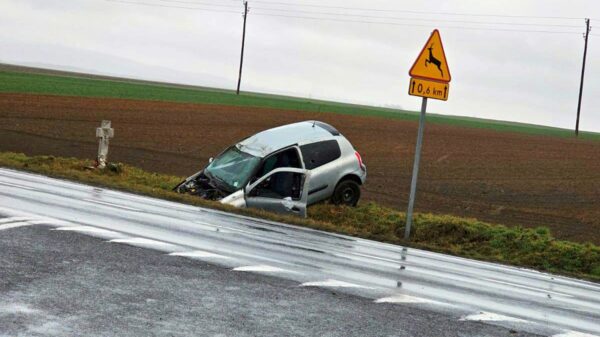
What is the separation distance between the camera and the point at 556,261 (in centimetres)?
1574

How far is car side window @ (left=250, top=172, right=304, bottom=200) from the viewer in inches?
714

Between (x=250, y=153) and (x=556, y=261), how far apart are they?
6.52m

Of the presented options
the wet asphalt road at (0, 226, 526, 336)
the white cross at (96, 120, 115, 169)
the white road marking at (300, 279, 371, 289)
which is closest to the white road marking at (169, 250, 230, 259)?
the wet asphalt road at (0, 226, 526, 336)

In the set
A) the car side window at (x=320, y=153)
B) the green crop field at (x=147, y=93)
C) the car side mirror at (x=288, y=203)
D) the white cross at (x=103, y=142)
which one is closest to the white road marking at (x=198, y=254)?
the car side mirror at (x=288, y=203)

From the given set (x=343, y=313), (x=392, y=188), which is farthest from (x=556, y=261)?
(x=392, y=188)

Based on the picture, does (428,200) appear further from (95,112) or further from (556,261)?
(95,112)

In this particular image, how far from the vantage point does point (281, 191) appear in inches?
717

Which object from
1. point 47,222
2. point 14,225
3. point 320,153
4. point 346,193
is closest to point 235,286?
point 14,225

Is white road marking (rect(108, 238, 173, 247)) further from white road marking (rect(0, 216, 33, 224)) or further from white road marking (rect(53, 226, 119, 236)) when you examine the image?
white road marking (rect(0, 216, 33, 224))

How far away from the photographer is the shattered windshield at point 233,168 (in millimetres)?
18312

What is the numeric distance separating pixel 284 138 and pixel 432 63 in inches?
176

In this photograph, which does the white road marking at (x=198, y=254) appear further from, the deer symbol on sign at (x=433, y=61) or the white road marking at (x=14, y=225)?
the deer symbol on sign at (x=433, y=61)

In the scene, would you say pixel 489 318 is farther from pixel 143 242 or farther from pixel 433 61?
pixel 433 61

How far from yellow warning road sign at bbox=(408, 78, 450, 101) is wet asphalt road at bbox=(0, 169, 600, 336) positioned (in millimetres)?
3187
